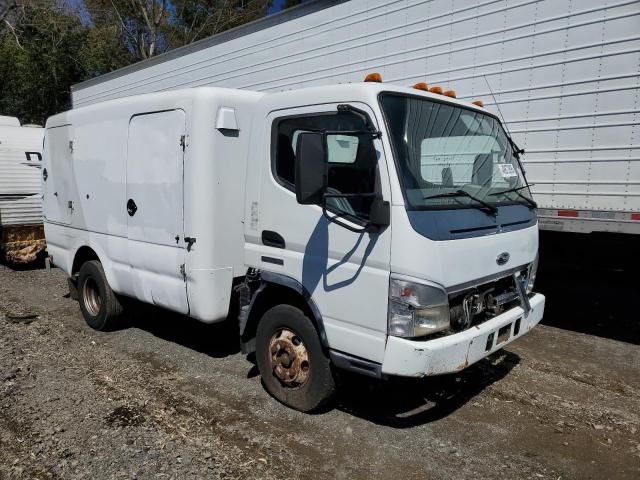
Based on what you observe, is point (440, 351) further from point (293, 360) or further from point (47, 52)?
point (47, 52)

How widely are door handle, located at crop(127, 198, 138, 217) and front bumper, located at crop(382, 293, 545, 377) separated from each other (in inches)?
112

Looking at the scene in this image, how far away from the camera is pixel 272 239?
386 centimetres

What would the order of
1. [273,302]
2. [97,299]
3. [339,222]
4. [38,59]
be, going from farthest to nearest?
1. [38,59]
2. [97,299]
3. [273,302]
4. [339,222]

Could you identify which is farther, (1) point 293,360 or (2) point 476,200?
(1) point 293,360

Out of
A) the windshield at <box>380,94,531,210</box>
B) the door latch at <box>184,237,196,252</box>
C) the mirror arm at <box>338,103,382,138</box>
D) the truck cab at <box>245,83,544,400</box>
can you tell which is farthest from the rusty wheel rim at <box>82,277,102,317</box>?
the windshield at <box>380,94,531,210</box>

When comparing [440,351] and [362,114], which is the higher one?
[362,114]

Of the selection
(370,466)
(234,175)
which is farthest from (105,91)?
(370,466)

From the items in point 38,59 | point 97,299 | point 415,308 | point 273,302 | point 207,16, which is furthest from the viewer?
point 207,16

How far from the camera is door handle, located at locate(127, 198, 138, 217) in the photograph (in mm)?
4824

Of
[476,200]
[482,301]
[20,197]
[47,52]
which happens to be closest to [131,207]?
[476,200]

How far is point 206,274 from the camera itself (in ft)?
13.7

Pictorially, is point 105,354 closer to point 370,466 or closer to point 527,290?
point 370,466

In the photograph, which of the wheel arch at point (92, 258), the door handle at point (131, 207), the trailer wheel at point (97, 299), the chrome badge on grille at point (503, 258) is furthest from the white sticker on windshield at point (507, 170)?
the trailer wheel at point (97, 299)

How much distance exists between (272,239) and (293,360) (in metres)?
0.90
